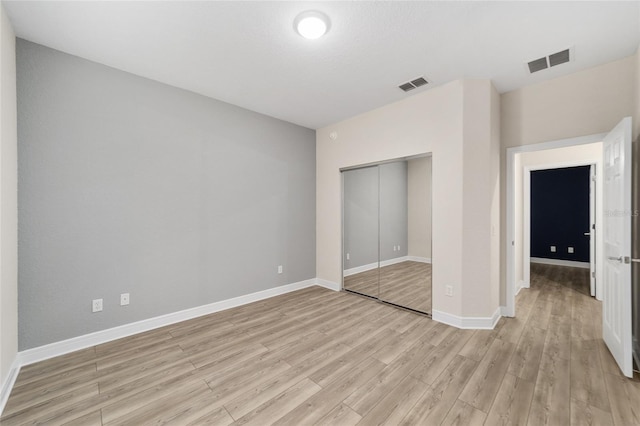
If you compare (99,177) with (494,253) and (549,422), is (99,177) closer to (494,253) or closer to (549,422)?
(549,422)

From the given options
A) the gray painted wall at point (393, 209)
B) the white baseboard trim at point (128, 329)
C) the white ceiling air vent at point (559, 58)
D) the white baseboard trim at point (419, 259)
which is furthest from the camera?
the gray painted wall at point (393, 209)

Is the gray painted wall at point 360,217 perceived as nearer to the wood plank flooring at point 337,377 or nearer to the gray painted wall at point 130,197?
the gray painted wall at point 130,197

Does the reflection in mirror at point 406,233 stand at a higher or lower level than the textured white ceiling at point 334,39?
lower

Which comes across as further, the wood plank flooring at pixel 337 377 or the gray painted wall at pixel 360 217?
the gray painted wall at pixel 360 217

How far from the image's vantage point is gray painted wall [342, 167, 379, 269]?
414cm

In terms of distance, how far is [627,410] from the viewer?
1.73 metres

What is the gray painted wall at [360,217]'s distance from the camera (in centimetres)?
414

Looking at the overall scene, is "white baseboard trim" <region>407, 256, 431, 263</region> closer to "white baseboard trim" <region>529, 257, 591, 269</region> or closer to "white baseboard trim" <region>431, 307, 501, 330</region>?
"white baseboard trim" <region>431, 307, 501, 330</region>

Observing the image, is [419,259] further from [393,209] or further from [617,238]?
[617,238]

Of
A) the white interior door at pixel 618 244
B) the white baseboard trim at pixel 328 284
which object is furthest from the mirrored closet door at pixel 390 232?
the white interior door at pixel 618 244

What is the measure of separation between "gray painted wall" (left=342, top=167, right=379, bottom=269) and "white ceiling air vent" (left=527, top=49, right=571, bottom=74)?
6.94 feet

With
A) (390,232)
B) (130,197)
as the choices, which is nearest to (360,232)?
(390,232)

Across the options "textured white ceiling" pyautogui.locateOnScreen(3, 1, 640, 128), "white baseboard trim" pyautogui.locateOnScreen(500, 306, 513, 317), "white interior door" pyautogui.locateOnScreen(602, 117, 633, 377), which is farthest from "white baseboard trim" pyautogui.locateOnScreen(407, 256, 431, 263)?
"textured white ceiling" pyautogui.locateOnScreen(3, 1, 640, 128)

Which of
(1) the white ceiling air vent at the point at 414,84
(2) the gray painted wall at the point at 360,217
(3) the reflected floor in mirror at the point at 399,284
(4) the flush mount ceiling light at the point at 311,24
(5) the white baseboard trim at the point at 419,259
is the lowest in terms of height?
(3) the reflected floor in mirror at the point at 399,284
